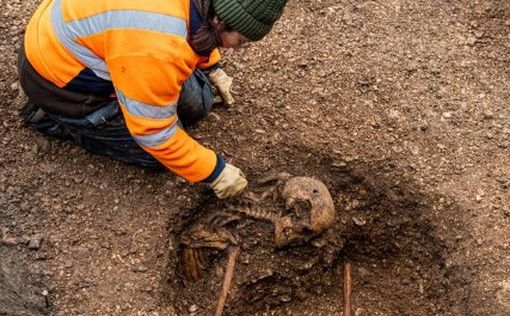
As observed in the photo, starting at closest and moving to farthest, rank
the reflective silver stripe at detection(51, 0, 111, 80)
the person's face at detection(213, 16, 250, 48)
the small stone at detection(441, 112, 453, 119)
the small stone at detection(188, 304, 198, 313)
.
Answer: the person's face at detection(213, 16, 250, 48), the reflective silver stripe at detection(51, 0, 111, 80), the small stone at detection(188, 304, 198, 313), the small stone at detection(441, 112, 453, 119)

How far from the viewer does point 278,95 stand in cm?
411

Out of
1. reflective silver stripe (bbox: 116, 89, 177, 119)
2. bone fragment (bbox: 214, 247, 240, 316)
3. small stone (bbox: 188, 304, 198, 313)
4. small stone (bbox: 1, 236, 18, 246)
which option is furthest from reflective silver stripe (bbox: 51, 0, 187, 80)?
small stone (bbox: 188, 304, 198, 313)

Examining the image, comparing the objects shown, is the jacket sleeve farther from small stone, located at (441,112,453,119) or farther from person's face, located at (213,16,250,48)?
small stone, located at (441,112,453,119)

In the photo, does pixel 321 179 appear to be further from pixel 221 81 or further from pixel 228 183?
pixel 221 81

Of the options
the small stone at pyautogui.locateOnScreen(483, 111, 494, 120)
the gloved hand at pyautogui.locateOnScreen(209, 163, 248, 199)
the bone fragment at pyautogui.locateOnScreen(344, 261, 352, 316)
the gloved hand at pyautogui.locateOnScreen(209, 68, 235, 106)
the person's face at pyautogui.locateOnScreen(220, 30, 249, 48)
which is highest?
the person's face at pyautogui.locateOnScreen(220, 30, 249, 48)

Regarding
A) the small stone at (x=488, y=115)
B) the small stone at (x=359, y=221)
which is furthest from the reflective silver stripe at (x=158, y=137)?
the small stone at (x=488, y=115)

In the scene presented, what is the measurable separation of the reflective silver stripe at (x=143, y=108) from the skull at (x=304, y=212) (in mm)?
828

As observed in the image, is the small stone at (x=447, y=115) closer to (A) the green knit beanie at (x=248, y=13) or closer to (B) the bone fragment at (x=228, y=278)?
(B) the bone fragment at (x=228, y=278)

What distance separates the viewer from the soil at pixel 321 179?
11.5 feet

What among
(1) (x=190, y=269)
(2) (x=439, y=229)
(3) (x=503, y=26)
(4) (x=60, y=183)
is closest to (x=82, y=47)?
(4) (x=60, y=183)

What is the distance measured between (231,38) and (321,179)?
4.04ft

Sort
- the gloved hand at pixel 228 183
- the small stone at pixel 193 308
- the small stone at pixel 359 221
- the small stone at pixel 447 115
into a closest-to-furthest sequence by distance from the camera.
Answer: the gloved hand at pixel 228 183
the small stone at pixel 193 308
the small stone at pixel 359 221
the small stone at pixel 447 115

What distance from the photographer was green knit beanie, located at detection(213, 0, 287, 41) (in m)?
2.75

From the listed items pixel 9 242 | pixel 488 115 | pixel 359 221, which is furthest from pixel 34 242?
pixel 488 115
